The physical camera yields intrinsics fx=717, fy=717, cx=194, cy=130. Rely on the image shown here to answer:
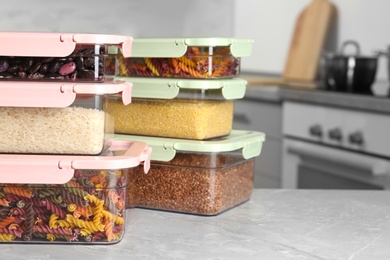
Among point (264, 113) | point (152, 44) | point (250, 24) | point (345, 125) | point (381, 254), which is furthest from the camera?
point (250, 24)

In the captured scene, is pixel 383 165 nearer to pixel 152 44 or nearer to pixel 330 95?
pixel 330 95

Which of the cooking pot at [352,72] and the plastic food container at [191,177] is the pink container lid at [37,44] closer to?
the plastic food container at [191,177]

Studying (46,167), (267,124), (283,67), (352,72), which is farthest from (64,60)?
(283,67)

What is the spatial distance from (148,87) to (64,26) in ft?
7.39

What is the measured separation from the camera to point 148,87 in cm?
126

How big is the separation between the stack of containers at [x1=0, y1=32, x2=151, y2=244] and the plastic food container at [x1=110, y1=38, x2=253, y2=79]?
20 cm

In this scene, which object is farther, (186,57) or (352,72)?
(352,72)

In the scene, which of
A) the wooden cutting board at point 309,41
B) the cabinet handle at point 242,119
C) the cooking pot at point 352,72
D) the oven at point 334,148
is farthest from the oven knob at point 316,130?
the wooden cutting board at point 309,41

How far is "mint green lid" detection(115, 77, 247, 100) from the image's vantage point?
1230mm

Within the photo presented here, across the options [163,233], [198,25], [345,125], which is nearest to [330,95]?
[345,125]

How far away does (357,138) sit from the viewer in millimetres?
2686

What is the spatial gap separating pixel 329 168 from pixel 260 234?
181 cm

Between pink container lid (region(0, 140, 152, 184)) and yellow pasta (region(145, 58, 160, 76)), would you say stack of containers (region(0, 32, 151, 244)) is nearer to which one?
pink container lid (region(0, 140, 152, 184))

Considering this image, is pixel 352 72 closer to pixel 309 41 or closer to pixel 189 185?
pixel 309 41
